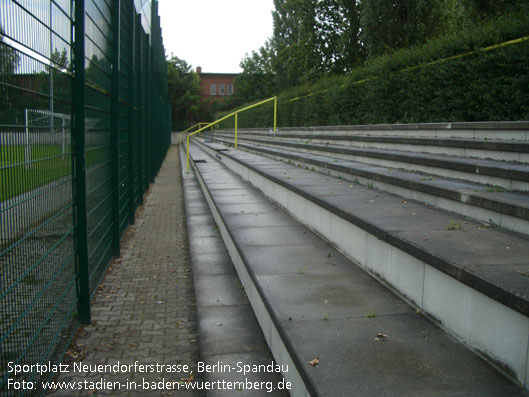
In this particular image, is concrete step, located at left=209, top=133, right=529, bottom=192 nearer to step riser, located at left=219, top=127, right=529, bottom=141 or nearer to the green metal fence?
step riser, located at left=219, top=127, right=529, bottom=141

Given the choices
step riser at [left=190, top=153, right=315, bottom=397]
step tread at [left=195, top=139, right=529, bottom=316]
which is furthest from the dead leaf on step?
step tread at [left=195, top=139, right=529, bottom=316]

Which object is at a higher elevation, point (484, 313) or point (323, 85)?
point (323, 85)

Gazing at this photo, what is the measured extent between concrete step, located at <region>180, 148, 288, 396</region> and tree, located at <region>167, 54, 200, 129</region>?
221ft

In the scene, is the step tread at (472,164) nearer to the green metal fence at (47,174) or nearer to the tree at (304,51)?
the green metal fence at (47,174)

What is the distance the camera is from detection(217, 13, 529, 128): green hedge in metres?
7.79

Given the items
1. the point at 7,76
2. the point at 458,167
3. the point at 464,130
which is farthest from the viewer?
the point at 464,130

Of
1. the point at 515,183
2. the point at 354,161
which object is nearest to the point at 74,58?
the point at 515,183

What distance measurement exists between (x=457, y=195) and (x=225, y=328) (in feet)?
7.24

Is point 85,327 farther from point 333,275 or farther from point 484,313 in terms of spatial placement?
point 484,313

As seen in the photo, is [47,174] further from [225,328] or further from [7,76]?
[225,328]

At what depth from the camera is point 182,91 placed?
75.4 metres

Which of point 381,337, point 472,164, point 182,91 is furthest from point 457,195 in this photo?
point 182,91

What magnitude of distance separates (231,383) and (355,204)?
87.9 inches

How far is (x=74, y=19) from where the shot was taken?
3730 millimetres
